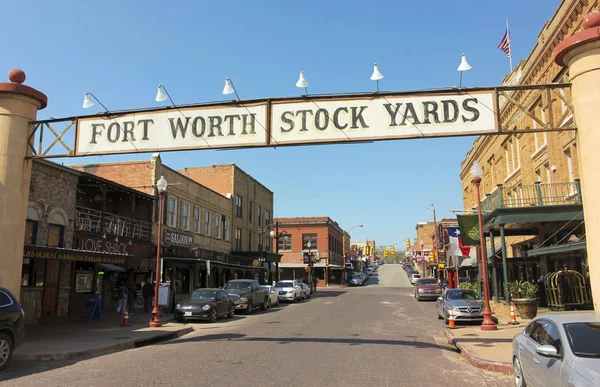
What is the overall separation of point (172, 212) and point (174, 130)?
64.2 feet

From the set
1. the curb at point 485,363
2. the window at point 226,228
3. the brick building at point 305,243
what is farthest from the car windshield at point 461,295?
the brick building at point 305,243

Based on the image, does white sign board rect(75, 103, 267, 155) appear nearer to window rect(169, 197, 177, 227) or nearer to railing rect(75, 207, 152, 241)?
railing rect(75, 207, 152, 241)

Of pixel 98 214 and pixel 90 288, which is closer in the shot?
pixel 90 288

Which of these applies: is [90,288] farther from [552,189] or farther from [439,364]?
[552,189]

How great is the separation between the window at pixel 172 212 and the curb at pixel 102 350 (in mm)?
14503

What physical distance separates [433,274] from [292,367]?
3117 inches

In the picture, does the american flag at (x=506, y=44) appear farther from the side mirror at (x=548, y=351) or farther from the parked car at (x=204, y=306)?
the side mirror at (x=548, y=351)

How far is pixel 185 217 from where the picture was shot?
3180 cm

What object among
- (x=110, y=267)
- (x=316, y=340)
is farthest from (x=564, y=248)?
(x=110, y=267)

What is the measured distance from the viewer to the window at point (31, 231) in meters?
18.2

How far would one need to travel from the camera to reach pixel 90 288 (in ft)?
73.4

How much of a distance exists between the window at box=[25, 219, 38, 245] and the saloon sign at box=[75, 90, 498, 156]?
28.3 ft

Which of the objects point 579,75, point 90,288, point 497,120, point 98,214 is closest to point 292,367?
point 497,120

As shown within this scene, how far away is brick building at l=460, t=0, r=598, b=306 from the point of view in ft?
68.0
